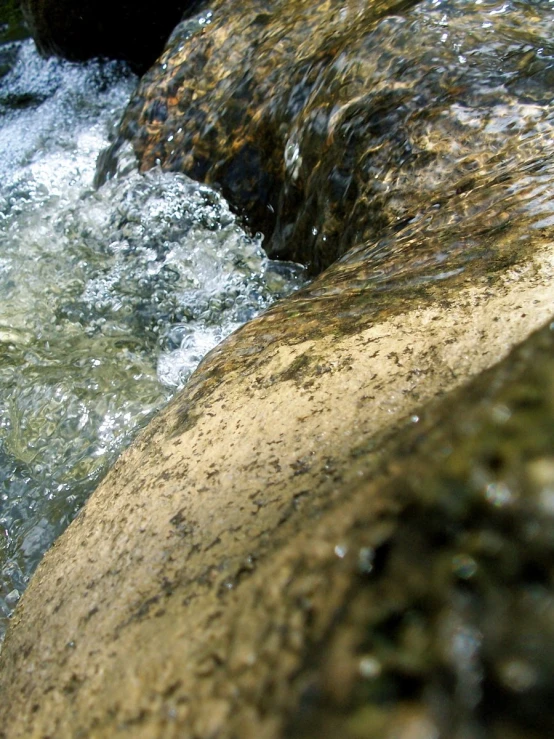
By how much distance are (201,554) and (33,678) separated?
1.35ft

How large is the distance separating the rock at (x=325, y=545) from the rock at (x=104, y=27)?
4.79 metres

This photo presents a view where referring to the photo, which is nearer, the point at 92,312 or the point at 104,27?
the point at 92,312

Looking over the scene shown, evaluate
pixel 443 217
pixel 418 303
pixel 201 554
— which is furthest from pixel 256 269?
pixel 201 554

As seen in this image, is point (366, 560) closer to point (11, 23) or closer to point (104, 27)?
point (104, 27)

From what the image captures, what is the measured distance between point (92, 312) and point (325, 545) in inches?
111

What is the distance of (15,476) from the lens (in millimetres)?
2646

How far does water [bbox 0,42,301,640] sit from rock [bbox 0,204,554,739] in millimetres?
833

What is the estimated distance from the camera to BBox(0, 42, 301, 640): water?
2580mm

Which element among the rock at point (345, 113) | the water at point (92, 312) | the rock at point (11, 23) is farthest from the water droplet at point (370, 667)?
the rock at point (11, 23)

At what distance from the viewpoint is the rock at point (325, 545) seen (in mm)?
679

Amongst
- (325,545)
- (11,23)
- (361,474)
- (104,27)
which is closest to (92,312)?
(361,474)

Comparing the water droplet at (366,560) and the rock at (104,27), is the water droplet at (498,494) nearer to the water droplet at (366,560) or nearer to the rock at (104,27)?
the water droplet at (366,560)

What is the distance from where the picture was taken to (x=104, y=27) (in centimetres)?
617

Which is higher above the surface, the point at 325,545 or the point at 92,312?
the point at 325,545
